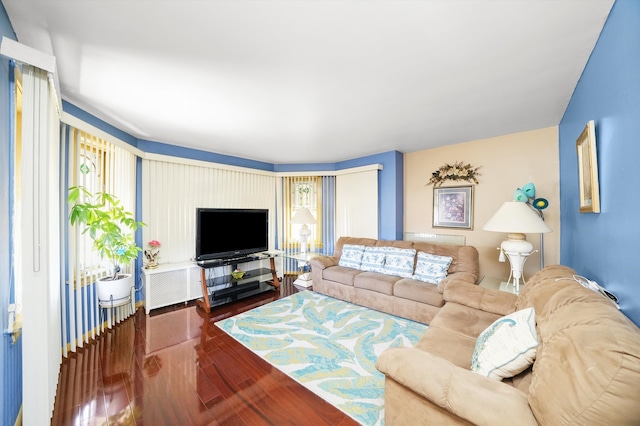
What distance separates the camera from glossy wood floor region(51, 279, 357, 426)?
154 centimetres

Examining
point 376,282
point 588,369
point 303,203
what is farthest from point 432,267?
point 303,203

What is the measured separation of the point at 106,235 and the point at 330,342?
2.54 meters

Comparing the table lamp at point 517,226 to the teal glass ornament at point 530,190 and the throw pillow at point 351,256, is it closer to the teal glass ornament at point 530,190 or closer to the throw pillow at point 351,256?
the teal glass ornament at point 530,190

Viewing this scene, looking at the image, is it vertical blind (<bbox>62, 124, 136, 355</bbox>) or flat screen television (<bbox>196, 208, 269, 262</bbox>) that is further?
flat screen television (<bbox>196, 208, 269, 262</bbox>)

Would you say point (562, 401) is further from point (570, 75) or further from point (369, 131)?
point (369, 131)

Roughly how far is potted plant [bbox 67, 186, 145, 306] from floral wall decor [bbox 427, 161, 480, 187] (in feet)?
14.0

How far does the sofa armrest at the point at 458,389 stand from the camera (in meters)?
0.92

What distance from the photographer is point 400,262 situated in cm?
334

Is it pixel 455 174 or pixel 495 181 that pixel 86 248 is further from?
pixel 495 181

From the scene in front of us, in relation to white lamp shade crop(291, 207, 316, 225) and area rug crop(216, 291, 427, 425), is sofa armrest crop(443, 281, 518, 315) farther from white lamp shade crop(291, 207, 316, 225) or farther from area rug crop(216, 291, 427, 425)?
white lamp shade crop(291, 207, 316, 225)

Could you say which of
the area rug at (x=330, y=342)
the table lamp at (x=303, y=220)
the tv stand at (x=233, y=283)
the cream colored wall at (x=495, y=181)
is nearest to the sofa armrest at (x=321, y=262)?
the area rug at (x=330, y=342)

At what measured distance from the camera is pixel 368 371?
1.95 meters

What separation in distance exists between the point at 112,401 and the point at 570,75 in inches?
165

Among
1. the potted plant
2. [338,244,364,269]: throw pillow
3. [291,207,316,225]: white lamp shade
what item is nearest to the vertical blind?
the potted plant
